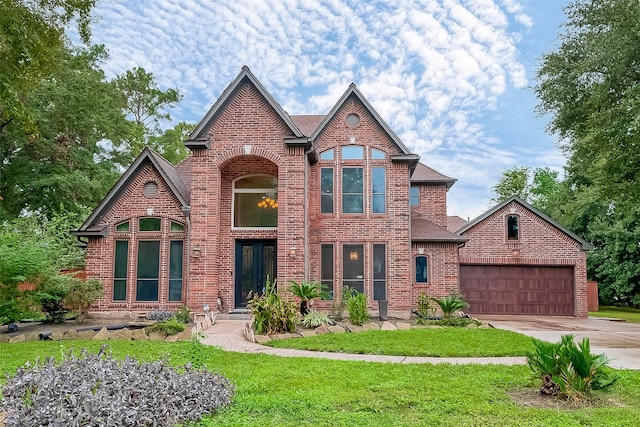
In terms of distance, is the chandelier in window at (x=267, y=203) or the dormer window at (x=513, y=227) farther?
the dormer window at (x=513, y=227)

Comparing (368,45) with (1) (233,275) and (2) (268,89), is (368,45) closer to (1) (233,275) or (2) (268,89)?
(2) (268,89)

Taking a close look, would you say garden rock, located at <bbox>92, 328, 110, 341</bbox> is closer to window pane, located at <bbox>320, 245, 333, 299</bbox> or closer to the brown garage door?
window pane, located at <bbox>320, 245, 333, 299</bbox>

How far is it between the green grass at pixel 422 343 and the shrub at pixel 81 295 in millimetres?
6766

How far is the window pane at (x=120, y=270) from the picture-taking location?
15.4 m

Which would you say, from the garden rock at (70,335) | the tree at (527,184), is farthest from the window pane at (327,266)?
the tree at (527,184)

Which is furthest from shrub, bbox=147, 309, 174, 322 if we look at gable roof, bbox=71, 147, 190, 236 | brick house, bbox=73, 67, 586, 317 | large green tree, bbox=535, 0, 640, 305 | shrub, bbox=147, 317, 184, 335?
large green tree, bbox=535, 0, 640, 305

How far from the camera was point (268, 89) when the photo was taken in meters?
14.9

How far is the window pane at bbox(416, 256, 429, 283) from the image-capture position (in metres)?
17.4

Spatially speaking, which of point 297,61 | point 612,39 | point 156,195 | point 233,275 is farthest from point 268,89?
point 612,39

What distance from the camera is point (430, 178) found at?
65.2 ft

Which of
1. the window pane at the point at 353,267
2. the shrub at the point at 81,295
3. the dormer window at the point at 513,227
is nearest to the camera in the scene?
the shrub at the point at 81,295

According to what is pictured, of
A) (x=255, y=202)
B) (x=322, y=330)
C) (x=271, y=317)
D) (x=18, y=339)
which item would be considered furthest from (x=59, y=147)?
(x=322, y=330)

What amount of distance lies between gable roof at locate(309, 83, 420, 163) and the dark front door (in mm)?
3953

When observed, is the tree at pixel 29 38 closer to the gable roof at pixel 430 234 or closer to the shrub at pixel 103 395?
the shrub at pixel 103 395
